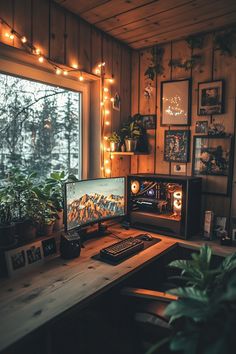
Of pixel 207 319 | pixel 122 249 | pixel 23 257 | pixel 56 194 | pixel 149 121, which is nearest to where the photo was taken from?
pixel 207 319

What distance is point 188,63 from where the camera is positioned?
238cm

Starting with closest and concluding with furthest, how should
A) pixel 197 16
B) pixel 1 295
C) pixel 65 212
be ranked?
pixel 1 295 < pixel 65 212 < pixel 197 16

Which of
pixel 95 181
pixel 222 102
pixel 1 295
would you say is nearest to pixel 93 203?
pixel 95 181

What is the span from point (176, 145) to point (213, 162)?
37 centimetres

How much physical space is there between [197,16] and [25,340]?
2.28 meters

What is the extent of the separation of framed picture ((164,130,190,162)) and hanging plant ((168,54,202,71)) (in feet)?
1.85

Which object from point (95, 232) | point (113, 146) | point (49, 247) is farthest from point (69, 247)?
point (113, 146)

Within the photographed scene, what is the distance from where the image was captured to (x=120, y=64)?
2.57 metres

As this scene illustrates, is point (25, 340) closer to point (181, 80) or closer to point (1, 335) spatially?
point (1, 335)

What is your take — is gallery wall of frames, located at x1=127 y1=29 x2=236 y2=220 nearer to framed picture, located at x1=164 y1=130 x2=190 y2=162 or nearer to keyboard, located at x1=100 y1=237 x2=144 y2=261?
framed picture, located at x1=164 y1=130 x2=190 y2=162

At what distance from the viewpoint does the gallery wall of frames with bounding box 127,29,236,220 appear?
2223 millimetres

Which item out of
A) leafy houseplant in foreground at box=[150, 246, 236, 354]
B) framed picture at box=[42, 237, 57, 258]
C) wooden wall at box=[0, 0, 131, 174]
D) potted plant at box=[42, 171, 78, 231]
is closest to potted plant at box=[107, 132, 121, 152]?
wooden wall at box=[0, 0, 131, 174]

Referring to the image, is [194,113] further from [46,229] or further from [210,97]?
[46,229]

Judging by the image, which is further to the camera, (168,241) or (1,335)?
(168,241)
